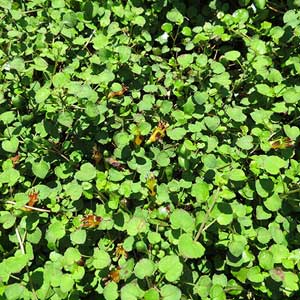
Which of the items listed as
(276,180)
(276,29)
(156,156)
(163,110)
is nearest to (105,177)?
(156,156)

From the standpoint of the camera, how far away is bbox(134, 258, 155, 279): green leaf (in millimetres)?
1583

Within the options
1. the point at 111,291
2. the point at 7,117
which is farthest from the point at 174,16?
the point at 111,291

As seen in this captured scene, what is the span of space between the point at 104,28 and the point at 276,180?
1.10 m

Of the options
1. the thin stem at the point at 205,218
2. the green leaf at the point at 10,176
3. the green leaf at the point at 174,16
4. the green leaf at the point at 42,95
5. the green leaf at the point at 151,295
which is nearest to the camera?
the green leaf at the point at 151,295

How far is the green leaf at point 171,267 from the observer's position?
1.54 meters

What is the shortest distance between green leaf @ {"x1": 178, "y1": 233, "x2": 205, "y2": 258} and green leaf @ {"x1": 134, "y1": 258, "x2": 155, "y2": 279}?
0.11m

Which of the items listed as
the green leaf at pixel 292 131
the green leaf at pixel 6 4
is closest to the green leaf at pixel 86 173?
the green leaf at pixel 292 131

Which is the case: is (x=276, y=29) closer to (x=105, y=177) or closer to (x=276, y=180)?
(x=276, y=180)

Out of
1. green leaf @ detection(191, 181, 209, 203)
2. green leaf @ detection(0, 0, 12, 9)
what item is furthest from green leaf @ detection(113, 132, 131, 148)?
green leaf @ detection(0, 0, 12, 9)

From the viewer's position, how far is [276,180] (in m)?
1.89

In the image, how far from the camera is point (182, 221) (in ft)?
5.51

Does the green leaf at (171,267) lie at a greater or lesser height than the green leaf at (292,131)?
lesser

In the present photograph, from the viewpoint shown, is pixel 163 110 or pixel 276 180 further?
pixel 163 110

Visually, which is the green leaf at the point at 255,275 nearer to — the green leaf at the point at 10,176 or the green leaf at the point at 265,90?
the green leaf at the point at 265,90
